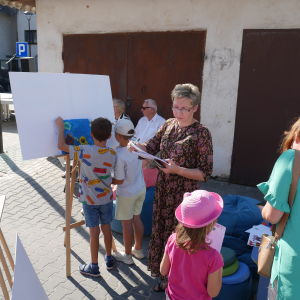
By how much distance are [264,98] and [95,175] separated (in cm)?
382

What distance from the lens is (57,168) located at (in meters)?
6.61

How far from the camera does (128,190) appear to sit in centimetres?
310

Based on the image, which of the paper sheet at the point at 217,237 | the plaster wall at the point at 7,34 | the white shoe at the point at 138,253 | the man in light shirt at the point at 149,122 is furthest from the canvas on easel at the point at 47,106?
the plaster wall at the point at 7,34

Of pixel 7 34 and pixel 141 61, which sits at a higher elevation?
pixel 7 34

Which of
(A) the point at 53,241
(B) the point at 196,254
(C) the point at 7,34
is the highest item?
(C) the point at 7,34

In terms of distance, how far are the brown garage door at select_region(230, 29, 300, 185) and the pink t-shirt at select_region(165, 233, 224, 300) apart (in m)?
4.19

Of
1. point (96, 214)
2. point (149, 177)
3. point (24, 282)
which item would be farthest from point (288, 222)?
point (149, 177)

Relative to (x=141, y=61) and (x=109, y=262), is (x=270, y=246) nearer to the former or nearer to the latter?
(x=109, y=262)

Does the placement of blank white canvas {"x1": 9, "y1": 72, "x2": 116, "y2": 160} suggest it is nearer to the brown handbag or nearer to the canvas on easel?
the canvas on easel

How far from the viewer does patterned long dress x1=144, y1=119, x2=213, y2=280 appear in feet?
7.70

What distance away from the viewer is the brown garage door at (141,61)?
18.8 feet

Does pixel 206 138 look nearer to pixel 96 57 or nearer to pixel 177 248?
pixel 177 248

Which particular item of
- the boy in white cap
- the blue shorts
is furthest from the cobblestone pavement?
the blue shorts

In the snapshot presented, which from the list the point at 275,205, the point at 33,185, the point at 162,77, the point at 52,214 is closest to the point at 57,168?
the point at 33,185
